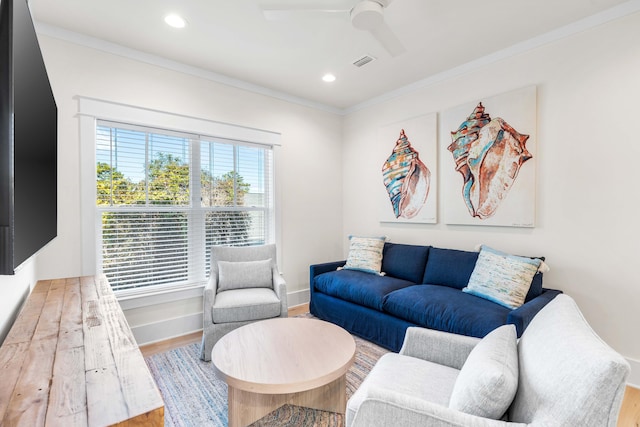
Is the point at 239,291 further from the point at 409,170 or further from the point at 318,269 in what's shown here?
the point at 409,170

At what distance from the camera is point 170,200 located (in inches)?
122

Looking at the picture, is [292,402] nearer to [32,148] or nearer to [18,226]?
[18,226]

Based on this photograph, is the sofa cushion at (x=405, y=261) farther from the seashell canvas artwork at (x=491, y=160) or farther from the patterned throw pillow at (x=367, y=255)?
the seashell canvas artwork at (x=491, y=160)

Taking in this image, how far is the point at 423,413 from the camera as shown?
100 centimetres

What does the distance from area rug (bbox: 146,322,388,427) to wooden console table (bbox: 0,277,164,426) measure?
778 mm

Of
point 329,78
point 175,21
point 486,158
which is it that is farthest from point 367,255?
point 175,21

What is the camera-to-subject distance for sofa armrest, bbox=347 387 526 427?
0.96 m

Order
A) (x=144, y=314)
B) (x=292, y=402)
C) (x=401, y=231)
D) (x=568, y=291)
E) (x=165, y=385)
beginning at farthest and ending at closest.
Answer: (x=401, y=231) → (x=144, y=314) → (x=568, y=291) → (x=165, y=385) → (x=292, y=402)

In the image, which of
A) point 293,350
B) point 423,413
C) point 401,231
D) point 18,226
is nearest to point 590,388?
point 423,413

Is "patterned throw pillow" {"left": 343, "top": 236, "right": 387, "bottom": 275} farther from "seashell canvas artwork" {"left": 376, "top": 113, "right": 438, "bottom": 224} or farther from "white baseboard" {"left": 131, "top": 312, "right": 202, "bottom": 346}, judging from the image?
"white baseboard" {"left": 131, "top": 312, "right": 202, "bottom": 346}

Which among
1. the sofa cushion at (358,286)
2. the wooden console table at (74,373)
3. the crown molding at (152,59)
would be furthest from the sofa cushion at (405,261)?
the wooden console table at (74,373)

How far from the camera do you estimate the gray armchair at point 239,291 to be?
8.43 ft

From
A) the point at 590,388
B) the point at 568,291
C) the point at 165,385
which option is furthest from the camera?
the point at 568,291

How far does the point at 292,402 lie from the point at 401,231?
2.43 meters
